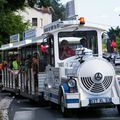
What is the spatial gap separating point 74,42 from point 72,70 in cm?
152

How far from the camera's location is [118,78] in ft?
49.6

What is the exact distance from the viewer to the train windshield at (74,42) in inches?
651

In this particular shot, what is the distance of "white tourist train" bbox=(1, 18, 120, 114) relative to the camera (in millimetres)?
14836

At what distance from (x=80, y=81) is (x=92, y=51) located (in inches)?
78.2

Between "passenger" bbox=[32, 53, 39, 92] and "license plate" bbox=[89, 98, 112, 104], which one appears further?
"passenger" bbox=[32, 53, 39, 92]

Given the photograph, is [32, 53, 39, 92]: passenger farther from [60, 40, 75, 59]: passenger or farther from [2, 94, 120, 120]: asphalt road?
[60, 40, 75, 59]: passenger

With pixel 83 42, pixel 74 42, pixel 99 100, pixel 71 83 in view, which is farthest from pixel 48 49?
pixel 99 100

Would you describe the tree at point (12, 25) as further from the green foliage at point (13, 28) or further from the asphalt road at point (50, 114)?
the asphalt road at point (50, 114)

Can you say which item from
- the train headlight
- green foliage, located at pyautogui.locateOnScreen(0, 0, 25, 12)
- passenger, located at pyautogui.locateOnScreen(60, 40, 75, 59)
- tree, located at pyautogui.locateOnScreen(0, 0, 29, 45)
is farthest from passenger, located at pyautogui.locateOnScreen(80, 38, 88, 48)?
tree, located at pyautogui.locateOnScreen(0, 0, 29, 45)

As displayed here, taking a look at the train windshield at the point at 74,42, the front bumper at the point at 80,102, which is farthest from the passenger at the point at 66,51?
the front bumper at the point at 80,102

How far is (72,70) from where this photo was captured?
15344mm

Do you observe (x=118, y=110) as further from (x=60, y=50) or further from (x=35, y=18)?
(x=35, y=18)

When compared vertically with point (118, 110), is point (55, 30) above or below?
above

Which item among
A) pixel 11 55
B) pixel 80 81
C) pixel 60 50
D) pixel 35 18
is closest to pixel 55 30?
pixel 60 50
